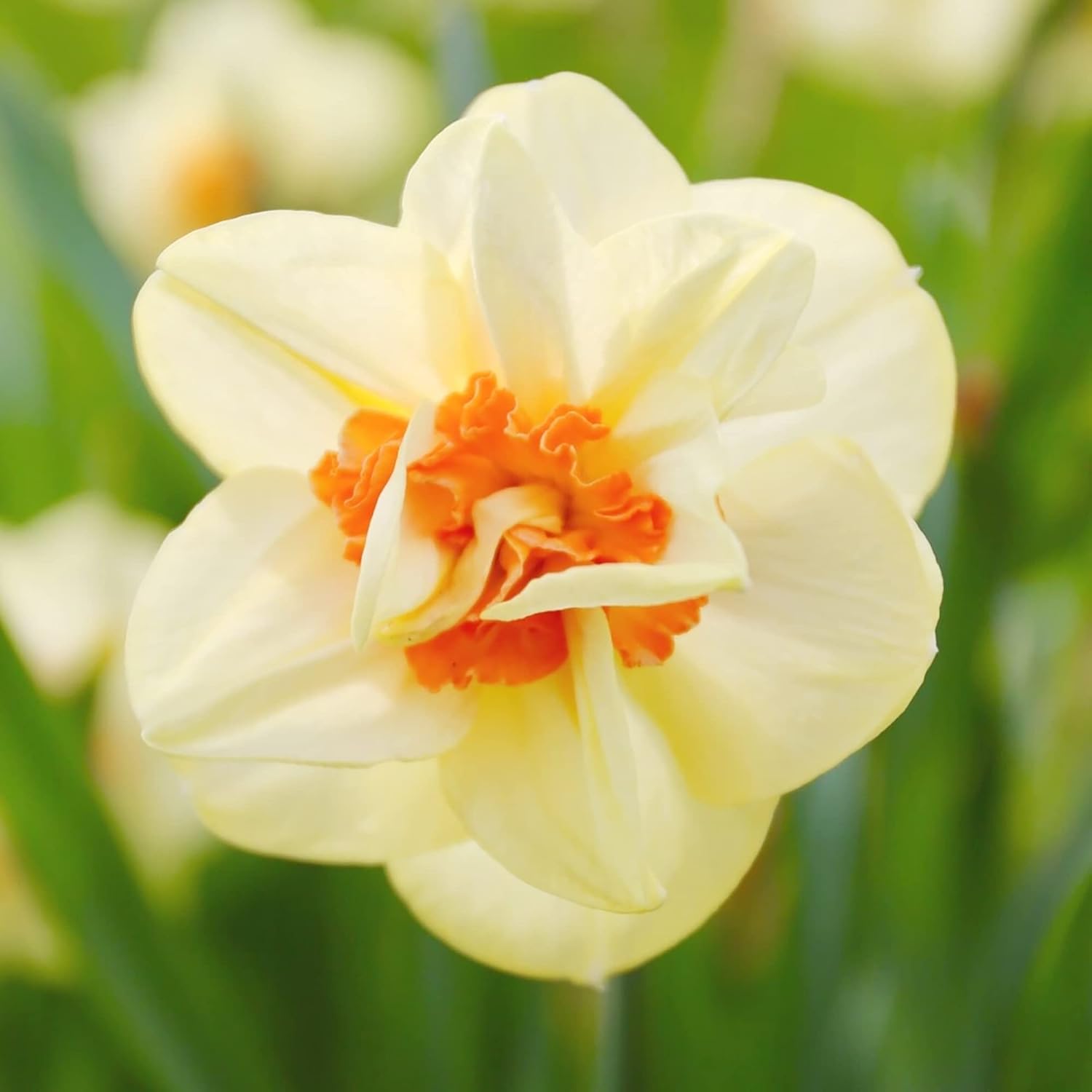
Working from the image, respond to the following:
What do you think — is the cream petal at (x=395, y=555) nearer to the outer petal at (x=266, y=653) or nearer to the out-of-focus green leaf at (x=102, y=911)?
the outer petal at (x=266, y=653)

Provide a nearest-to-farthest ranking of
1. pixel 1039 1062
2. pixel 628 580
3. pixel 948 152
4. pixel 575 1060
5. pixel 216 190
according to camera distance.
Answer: pixel 628 580 < pixel 1039 1062 < pixel 575 1060 < pixel 948 152 < pixel 216 190

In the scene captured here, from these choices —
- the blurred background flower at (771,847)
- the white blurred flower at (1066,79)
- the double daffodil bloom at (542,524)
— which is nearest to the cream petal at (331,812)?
the double daffodil bloom at (542,524)

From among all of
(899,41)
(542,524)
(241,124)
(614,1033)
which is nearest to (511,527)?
(542,524)

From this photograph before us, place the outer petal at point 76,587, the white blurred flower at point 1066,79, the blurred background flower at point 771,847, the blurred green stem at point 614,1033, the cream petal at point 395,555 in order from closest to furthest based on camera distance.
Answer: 1. the cream petal at point 395,555
2. the blurred green stem at point 614,1033
3. the blurred background flower at point 771,847
4. the outer petal at point 76,587
5. the white blurred flower at point 1066,79

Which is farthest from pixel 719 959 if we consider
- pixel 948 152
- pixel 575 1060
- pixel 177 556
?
pixel 948 152

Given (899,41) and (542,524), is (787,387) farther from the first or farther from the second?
(899,41)

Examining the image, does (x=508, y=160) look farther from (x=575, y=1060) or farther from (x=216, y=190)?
(x=216, y=190)
